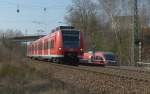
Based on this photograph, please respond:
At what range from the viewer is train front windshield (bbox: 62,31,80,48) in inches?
1473

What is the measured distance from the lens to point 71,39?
37.6 metres

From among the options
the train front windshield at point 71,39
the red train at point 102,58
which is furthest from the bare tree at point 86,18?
the train front windshield at point 71,39

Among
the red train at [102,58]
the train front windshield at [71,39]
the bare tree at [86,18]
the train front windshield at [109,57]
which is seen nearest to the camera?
the train front windshield at [71,39]

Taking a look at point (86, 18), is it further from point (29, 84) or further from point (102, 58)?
point (29, 84)

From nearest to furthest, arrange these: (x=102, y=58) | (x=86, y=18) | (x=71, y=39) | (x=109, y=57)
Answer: (x=71, y=39)
(x=102, y=58)
(x=109, y=57)
(x=86, y=18)

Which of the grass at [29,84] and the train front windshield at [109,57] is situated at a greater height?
the train front windshield at [109,57]

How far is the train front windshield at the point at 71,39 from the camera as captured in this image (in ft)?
123

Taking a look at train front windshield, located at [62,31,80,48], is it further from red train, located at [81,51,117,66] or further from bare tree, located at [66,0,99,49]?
bare tree, located at [66,0,99,49]

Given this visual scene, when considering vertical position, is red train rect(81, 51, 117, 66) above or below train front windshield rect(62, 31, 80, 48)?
below

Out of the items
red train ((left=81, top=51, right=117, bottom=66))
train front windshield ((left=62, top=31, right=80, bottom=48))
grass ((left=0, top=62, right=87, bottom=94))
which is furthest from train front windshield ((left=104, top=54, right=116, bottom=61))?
grass ((left=0, top=62, right=87, bottom=94))

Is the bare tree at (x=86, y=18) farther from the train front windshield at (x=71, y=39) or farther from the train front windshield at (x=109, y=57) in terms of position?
the train front windshield at (x=71, y=39)

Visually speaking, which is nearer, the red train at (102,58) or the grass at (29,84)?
the grass at (29,84)

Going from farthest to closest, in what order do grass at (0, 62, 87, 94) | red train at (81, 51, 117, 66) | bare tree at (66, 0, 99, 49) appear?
bare tree at (66, 0, 99, 49)
red train at (81, 51, 117, 66)
grass at (0, 62, 87, 94)

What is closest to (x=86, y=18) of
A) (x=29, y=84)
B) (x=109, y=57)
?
(x=109, y=57)
